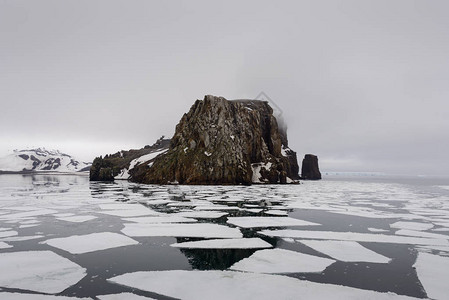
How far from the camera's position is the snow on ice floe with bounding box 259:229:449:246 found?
8.97 m

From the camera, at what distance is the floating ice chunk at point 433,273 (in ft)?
16.5

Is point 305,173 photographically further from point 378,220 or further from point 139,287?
point 139,287

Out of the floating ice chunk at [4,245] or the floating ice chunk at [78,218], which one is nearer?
the floating ice chunk at [4,245]

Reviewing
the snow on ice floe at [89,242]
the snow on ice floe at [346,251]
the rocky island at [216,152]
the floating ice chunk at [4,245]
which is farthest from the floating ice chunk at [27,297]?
the rocky island at [216,152]

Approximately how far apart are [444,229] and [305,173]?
474 feet

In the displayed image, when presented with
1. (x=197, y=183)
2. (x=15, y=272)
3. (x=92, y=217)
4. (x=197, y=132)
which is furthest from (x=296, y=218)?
(x=197, y=132)

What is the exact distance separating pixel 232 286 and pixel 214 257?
1943 millimetres

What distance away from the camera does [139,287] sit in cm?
503

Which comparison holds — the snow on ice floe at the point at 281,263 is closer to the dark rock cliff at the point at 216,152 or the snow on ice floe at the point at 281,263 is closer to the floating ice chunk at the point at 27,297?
the floating ice chunk at the point at 27,297

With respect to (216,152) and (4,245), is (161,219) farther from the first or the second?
(216,152)

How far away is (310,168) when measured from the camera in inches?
5881

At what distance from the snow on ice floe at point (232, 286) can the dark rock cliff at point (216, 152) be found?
136 ft

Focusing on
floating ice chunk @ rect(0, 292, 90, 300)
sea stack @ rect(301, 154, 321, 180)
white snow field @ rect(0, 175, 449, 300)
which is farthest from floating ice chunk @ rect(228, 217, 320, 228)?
sea stack @ rect(301, 154, 321, 180)

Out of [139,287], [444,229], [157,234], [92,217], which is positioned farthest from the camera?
[92,217]
